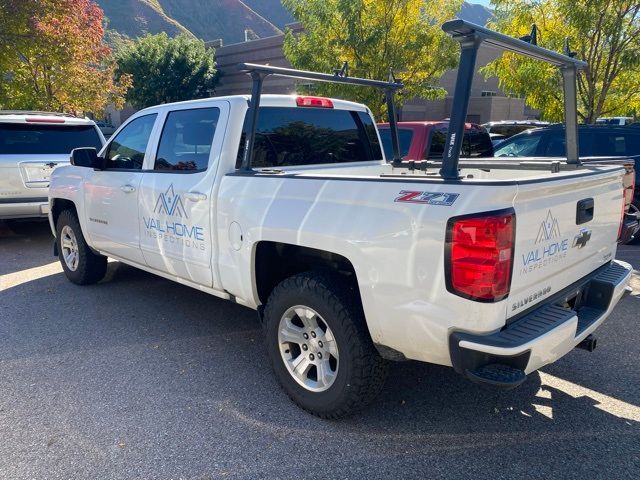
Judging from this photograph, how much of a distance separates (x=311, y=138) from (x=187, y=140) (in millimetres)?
984

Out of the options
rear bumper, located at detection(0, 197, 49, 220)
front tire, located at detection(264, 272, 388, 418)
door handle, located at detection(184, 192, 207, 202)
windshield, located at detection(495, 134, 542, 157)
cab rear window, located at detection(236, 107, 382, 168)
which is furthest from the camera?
windshield, located at detection(495, 134, 542, 157)

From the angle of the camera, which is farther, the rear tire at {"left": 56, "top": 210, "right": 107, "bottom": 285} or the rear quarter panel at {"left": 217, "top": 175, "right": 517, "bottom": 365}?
the rear tire at {"left": 56, "top": 210, "right": 107, "bottom": 285}

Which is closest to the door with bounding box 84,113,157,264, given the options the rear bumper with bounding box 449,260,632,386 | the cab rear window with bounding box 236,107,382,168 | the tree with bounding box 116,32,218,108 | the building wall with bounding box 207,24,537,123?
the cab rear window with bounding box 236,107,382,168

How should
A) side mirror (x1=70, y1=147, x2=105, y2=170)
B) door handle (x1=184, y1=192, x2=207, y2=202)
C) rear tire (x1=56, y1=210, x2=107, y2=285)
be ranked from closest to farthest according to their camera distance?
door handle (x1=184, y1=192, x2=207, y2=202)
side mirror (x1=70, y1=147, x2=105, y2=170)
rear tire (x1=56, y1=210, x2=107, y2=285)

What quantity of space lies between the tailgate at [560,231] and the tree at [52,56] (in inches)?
484

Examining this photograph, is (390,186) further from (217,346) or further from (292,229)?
(217,346)

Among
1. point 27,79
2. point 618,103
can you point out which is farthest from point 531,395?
point 27,79

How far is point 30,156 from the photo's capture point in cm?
733

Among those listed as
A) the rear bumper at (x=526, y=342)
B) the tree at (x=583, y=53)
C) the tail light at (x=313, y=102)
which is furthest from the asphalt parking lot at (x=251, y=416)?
the tree at (x=583, y=53)

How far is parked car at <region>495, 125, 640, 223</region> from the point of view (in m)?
7.39

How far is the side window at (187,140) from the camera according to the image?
3.76m

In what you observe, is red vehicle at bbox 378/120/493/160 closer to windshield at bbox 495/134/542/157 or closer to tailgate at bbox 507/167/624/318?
windshield at bbox 495/134/542/157

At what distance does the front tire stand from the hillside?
10832cm

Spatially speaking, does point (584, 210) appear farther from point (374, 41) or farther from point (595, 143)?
point (374, 41)
